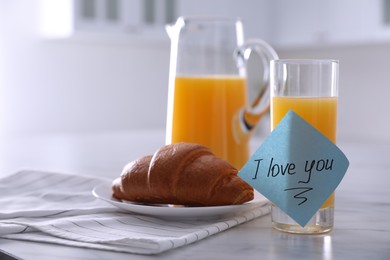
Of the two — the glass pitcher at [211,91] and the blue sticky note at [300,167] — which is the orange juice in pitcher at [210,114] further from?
the blue sticky note at [300,167]

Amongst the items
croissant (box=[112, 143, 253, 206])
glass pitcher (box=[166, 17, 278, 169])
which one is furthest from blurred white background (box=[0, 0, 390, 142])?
croissant (box=[112, 143, 253, 206])

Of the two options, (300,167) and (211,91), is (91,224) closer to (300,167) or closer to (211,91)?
(300,167)

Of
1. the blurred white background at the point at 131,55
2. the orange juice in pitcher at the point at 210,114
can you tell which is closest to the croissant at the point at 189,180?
the orange juice in pitcher at the point at 210,114

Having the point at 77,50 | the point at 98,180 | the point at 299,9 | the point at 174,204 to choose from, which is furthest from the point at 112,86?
the point at 174,204

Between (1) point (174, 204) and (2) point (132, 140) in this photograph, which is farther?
(2) point (132, 140)

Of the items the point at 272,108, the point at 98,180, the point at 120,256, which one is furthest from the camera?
the point at 98,180

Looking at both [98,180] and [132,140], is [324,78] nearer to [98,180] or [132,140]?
[98,180]

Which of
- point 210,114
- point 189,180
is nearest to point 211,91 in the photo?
point 210,114
